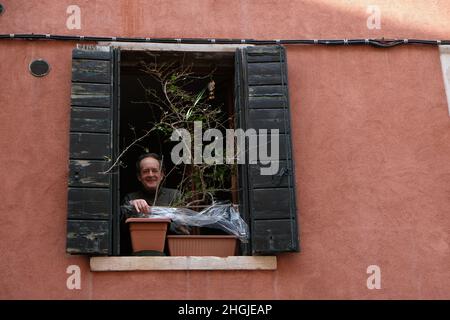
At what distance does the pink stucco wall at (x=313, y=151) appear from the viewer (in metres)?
6.16

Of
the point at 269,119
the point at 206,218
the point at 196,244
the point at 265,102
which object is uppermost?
the point at 265,102

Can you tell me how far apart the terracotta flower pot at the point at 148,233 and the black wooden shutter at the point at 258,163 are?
0.63 meters

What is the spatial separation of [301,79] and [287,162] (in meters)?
0.77

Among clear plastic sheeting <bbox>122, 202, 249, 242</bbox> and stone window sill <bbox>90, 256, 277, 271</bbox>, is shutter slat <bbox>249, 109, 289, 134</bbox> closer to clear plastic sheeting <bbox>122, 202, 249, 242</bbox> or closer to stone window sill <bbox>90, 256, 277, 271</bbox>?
clear plastic sheeting <bbox>122, 202, 249, 242</bbox>

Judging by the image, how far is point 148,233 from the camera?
→ 612 cm

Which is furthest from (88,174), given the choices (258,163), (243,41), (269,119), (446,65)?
(446,65)

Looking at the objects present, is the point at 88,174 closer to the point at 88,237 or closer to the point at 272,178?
the point at 88,237

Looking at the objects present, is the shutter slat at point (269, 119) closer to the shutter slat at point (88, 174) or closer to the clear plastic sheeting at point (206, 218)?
the clear plastic sheeting at point (206, 218)

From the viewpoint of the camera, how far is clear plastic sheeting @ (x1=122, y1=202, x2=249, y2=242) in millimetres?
6305

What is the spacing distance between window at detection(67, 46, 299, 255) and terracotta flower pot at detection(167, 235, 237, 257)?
0.24m

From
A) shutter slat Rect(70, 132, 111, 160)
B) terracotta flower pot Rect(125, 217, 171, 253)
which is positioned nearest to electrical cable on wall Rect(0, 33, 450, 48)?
shutter slat Rect(70, 132, 111, 160)

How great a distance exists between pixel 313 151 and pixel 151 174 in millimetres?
1215

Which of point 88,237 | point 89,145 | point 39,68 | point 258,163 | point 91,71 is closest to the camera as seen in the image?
point 88,237

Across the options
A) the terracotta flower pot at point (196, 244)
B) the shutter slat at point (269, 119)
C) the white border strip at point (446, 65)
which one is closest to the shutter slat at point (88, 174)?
the terracotta flower pot at point (196, 244)
